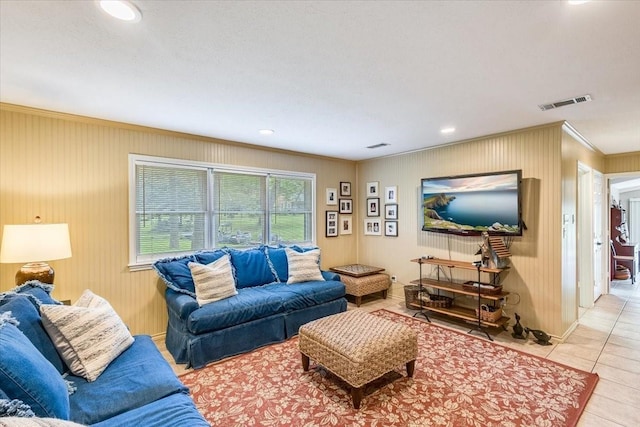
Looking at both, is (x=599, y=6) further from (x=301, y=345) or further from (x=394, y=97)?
(x=301, y=345)

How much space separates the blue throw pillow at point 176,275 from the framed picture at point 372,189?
132 inches

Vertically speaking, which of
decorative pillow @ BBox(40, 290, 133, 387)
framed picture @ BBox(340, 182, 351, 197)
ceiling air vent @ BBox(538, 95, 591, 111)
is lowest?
decorative pillow @ BBox(40, 290, 133, 387)

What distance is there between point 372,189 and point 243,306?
128 inches

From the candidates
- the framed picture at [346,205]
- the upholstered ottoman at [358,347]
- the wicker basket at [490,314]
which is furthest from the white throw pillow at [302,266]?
the wicker basket at [490,314]

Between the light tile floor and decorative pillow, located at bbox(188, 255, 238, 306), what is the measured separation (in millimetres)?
695

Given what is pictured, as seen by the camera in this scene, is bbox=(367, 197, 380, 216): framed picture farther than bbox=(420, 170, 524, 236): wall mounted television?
Yes

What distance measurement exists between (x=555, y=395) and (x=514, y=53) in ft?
8.44

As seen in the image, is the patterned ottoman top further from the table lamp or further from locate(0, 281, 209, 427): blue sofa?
the table lamp

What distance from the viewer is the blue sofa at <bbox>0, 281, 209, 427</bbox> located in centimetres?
117

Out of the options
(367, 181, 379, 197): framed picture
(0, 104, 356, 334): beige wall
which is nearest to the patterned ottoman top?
(367, 181, 379, 197): framed picture

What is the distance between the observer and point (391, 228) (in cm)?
511

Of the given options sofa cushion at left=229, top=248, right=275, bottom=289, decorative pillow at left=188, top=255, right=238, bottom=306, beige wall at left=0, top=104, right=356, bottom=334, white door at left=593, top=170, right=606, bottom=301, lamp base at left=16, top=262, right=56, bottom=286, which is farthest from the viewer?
white door at left=593, top=170, right=606, bottom=301

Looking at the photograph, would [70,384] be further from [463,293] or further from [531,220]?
[531,220]

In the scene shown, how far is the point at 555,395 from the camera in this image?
2352 millimetres
